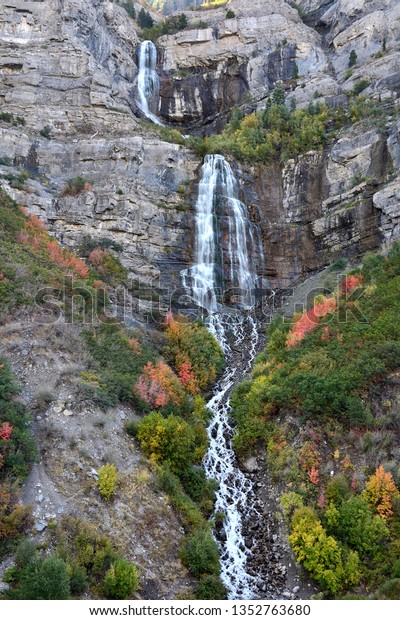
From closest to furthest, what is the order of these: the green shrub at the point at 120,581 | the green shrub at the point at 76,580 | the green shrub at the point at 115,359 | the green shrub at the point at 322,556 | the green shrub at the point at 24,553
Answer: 1. the green shrub at the point at 24,553
2. the green shrub at the point at 76,580
3. the green shrub at the point at 120,581
4. the green shrub at the point at 322,556
5. the green shrub at the point at 115,359

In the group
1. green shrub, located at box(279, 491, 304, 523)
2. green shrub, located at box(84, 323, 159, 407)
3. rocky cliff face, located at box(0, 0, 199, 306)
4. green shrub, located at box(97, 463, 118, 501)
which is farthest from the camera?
rocky cliff face, located at box(0, 0, 199, 306)

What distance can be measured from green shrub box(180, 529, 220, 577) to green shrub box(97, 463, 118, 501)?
2.48 metres

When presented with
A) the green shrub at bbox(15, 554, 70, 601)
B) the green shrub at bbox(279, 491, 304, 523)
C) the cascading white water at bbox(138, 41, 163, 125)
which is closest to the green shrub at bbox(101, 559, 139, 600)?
the green shrub at bbox(15, 554, 70, 601)

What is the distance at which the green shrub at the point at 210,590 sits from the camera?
38.6 ft

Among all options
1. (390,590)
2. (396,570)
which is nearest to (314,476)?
(396,570)

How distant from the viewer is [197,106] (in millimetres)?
47875

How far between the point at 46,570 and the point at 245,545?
6.91m

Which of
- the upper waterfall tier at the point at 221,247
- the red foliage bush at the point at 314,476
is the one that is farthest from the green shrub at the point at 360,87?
A: the red foliage bush at the point at 314,476

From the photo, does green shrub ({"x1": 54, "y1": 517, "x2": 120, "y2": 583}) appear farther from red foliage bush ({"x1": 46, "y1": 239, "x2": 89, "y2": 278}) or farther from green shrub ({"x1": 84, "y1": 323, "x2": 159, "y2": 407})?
red foliage bush ({"x1": 46, "y1": 239, "x2": 89, "y2": 278})

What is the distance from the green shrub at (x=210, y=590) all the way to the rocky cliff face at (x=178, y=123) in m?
18.4

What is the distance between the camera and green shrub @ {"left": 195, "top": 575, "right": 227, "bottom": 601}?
11766 mm

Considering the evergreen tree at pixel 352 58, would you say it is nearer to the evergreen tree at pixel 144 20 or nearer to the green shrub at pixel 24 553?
the evergreen tree at pixel 144 20

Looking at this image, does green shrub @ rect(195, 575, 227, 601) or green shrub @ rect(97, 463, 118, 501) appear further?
green shrub @ rect(97, 463, 118, 501)

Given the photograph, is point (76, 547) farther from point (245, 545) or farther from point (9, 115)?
point (9, 115)
